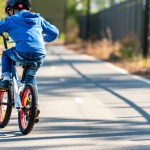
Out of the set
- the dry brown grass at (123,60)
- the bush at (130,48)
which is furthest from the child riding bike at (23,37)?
the bush at (130,48)

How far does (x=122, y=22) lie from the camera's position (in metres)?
44.2

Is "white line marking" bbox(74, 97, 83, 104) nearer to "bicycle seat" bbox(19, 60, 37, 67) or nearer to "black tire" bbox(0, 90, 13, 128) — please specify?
"black tire" bbox(0, 90, 13, 128)

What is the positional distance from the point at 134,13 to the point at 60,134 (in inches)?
1138

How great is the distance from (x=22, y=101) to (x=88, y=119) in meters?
2.00

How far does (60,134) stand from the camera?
10023 millimetres

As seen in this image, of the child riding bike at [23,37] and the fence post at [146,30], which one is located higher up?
the child riding bike at [23,37]

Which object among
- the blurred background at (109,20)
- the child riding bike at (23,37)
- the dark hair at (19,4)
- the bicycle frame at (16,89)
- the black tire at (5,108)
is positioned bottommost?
the blurred background at (109,20)

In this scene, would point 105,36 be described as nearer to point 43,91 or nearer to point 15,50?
point 43,91

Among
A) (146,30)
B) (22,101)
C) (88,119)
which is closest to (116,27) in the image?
(146,30)

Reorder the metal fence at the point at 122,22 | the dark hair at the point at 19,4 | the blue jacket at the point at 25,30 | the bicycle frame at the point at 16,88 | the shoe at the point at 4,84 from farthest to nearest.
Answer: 1. the metal fence at the point at 122,22
2. the dark hair at the point at 19,4
3. the shoe at the point at 4,84
4. the bicycle frame at the point at 16,88
5. the blue jacket at the point at 25,30

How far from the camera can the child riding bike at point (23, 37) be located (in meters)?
9.91

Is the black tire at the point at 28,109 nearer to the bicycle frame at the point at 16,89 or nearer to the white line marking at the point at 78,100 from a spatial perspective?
the bicycle frame at the point at 16,89

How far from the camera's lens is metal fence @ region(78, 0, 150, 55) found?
35.1 m

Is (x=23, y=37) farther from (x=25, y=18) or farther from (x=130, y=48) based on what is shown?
(x=130, y=48)
